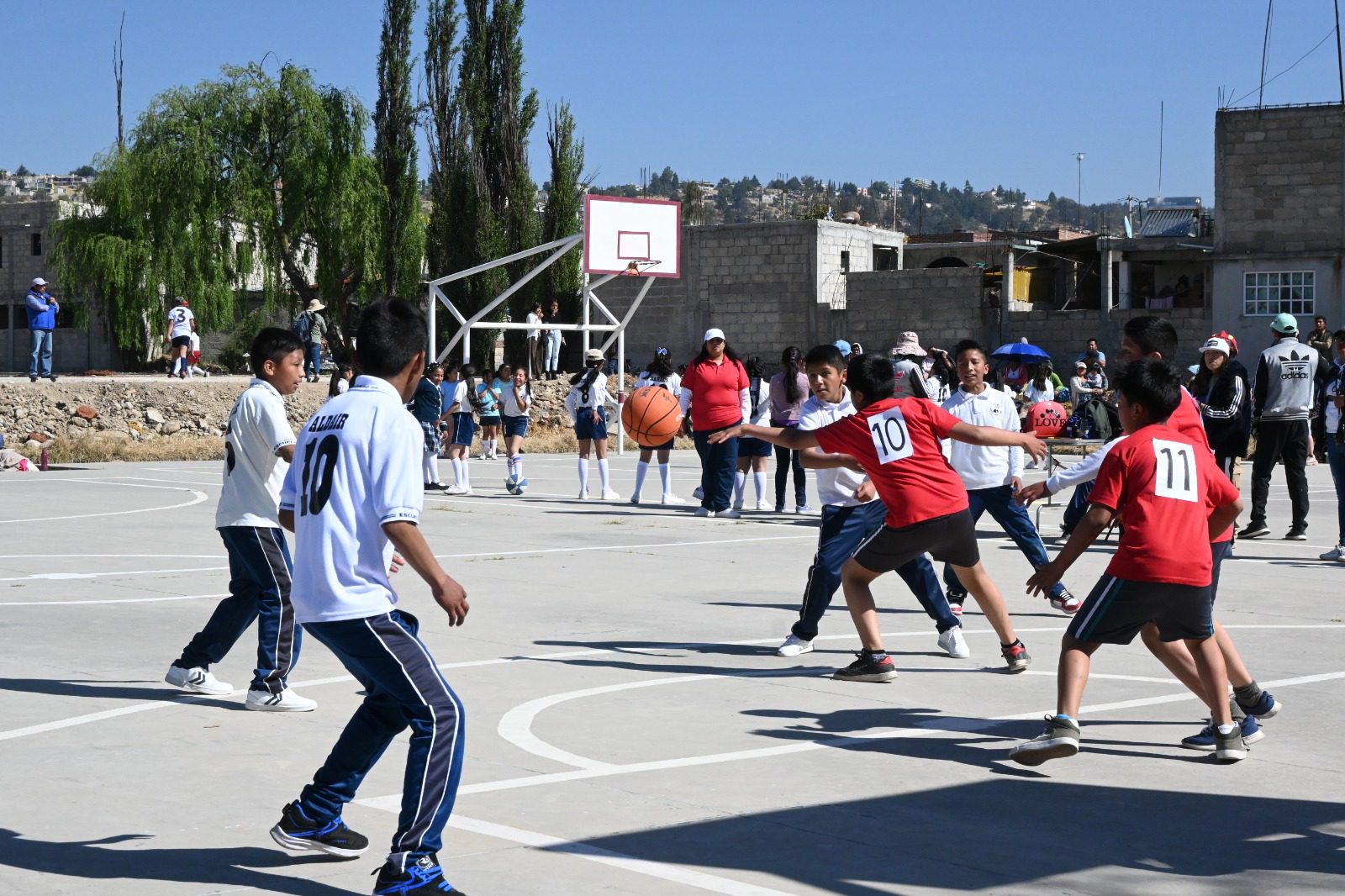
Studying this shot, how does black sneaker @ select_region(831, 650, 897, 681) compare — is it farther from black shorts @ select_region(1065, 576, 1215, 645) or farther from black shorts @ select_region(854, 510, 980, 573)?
black shorts @ select_region(1065, 576, 1215, 645)

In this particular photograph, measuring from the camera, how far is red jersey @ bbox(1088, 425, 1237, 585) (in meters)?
6.45

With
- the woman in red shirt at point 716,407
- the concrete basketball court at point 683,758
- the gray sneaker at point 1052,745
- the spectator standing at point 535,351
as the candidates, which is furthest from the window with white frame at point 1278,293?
the gray sneaker at point 1052,745

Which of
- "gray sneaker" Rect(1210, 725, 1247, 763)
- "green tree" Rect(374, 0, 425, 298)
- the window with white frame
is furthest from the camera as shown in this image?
"green tree" Rect(374, 0, 425, 298)

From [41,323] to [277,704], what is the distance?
28.3 meters

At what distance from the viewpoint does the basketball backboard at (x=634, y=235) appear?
109 ft

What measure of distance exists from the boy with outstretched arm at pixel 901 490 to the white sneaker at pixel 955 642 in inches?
25.0

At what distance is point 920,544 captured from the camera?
835 centimetres

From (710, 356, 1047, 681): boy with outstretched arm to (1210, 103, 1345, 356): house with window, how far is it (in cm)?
3484

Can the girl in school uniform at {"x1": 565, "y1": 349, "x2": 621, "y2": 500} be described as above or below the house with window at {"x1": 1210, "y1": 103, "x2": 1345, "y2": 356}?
below

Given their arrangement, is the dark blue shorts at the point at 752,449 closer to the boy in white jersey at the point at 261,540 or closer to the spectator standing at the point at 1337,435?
the spectator standing at the point at 1337,435

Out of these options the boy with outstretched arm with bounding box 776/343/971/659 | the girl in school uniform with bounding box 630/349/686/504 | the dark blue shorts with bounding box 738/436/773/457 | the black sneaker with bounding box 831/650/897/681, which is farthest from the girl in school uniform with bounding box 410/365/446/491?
the black sneaker with bounding box 831/650/897/681

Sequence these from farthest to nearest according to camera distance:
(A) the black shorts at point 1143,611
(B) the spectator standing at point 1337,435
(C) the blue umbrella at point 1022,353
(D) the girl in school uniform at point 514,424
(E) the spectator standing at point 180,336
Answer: (E) the spectator standing at point 180,336 < (C) the blue umbrella at point 1022,353 < (D) the girl in school uniform at point 514,424 < (B) the spectator standing at point 1337,435 < (A) the black shorts at point 1143,611

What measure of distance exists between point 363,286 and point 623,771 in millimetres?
43177

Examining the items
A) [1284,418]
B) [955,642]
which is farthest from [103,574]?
[1284,418]
